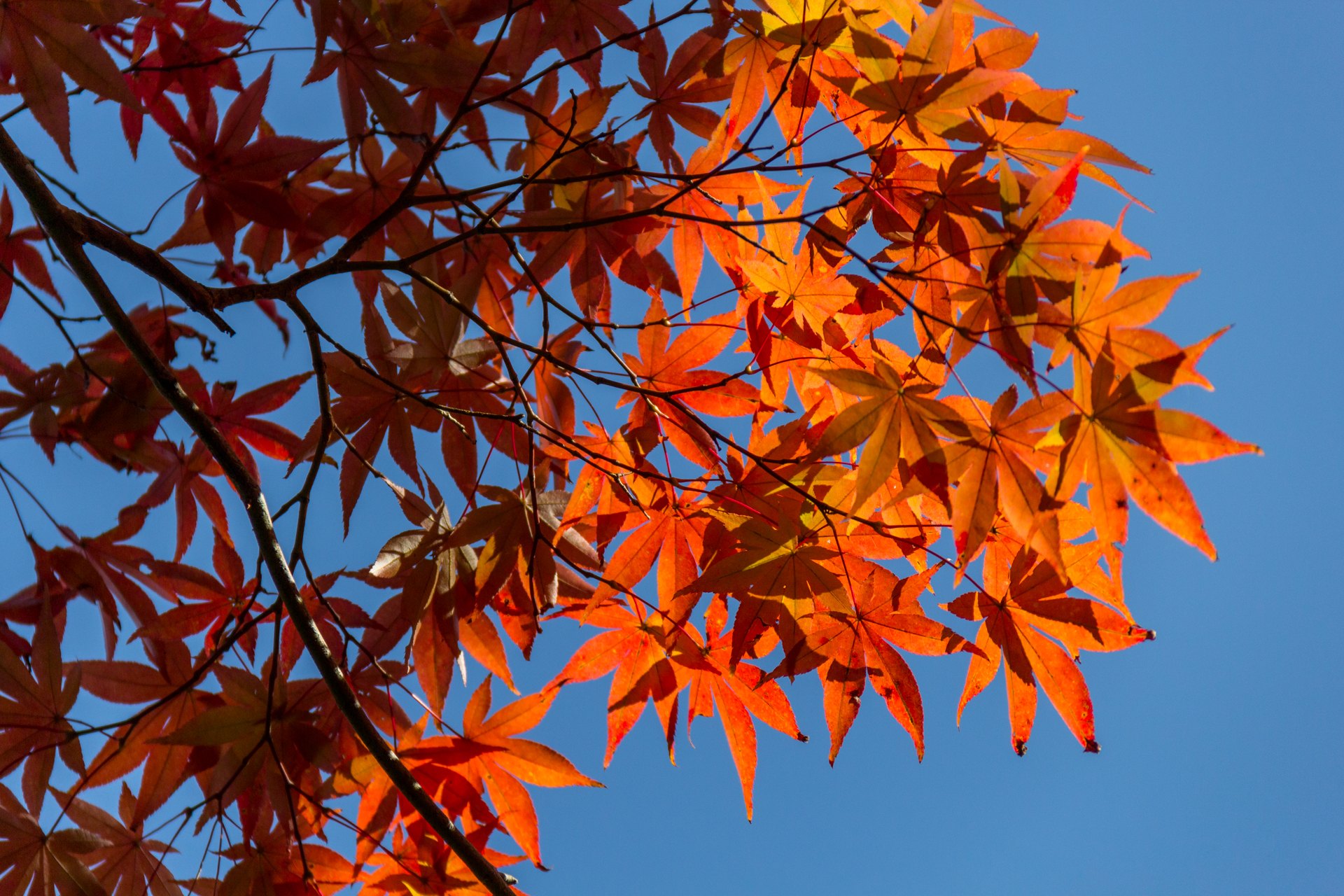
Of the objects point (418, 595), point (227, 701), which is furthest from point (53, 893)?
point (418, 595)

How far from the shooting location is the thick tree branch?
96 cm

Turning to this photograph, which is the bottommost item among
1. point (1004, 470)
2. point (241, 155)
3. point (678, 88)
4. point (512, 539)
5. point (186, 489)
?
point (1004, 470)

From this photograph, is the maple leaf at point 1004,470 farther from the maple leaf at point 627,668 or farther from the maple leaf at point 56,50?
the maple leaf at point 56,50

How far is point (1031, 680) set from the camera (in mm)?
1084

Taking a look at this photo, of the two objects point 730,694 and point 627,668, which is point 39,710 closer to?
point 627,668

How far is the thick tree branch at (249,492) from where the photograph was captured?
96 centimetres

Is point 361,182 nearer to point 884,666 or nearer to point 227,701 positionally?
point 227,701

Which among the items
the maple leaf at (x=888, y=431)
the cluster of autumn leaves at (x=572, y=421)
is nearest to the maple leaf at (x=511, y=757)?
the cluster of autumn leaves at (x=572, y=421)

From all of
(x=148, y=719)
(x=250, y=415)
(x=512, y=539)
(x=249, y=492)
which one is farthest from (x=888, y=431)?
(x=148, y=719)

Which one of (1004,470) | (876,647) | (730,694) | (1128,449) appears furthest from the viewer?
(730,694)

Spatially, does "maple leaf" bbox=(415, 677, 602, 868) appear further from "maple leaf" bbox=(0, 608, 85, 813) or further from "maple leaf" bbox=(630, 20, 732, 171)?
"maple leaf" bbox=(630, 20, 732, 171)

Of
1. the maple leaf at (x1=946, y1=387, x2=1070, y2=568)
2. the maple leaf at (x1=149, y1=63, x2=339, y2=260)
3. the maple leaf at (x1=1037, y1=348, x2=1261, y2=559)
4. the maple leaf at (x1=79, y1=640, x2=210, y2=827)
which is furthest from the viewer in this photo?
the maple leaf at (x1=79, y1=640, x2=210, y2=827)

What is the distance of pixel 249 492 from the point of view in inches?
41.9

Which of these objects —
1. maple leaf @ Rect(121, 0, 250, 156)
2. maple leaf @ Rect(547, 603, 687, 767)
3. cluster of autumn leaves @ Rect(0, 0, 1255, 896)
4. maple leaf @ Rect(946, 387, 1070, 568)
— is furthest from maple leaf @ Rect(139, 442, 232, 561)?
maple leaf @ Rect(946, 387, 1070, 568)
